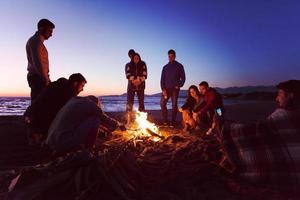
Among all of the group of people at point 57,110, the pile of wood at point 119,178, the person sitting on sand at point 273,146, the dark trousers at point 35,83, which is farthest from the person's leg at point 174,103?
the person sitting on sand at point 273,146

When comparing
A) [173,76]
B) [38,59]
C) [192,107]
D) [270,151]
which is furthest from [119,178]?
[173,76]

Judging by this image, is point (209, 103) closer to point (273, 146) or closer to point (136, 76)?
point (136, 76)

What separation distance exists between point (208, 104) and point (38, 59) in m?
4.33

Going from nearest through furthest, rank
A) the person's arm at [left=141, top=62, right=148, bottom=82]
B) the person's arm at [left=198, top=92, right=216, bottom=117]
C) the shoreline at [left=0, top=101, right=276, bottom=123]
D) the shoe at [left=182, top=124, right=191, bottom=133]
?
the person's arm at [left=198, top=92, right=216, bottom=117] < the shoe at [left=182, top=124, right=191, bottom=133] < the person's arm at [left=141, top=62, right=148, bottom=82] < the shoreline at [left=0, top=101, right=276, bottom=123]

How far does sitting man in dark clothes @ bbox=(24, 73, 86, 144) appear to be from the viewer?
16.8 feet

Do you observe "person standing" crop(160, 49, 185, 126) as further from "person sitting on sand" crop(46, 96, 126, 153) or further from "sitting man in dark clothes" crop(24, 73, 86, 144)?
"person sitting on sand" crop(46, 96, 126, 153)

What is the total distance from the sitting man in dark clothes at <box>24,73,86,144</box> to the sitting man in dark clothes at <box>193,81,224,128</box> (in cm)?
369

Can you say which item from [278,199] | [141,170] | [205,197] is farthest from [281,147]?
[141,170]

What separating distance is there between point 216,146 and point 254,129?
1622 millimetres

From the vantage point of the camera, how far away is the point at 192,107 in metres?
8.66

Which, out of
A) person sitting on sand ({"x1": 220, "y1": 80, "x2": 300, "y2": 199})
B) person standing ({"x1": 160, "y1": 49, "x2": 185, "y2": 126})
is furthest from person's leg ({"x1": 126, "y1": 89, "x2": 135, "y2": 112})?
person sitting on sand ({"x1": 220, "y1": 80, "x2": 300, "y2": 199})

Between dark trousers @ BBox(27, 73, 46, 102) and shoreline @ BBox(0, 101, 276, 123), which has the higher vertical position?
dark trousers @ BBox(27, 73, 46, 102)

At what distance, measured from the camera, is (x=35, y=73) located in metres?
5.95

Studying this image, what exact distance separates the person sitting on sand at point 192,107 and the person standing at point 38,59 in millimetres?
4004
